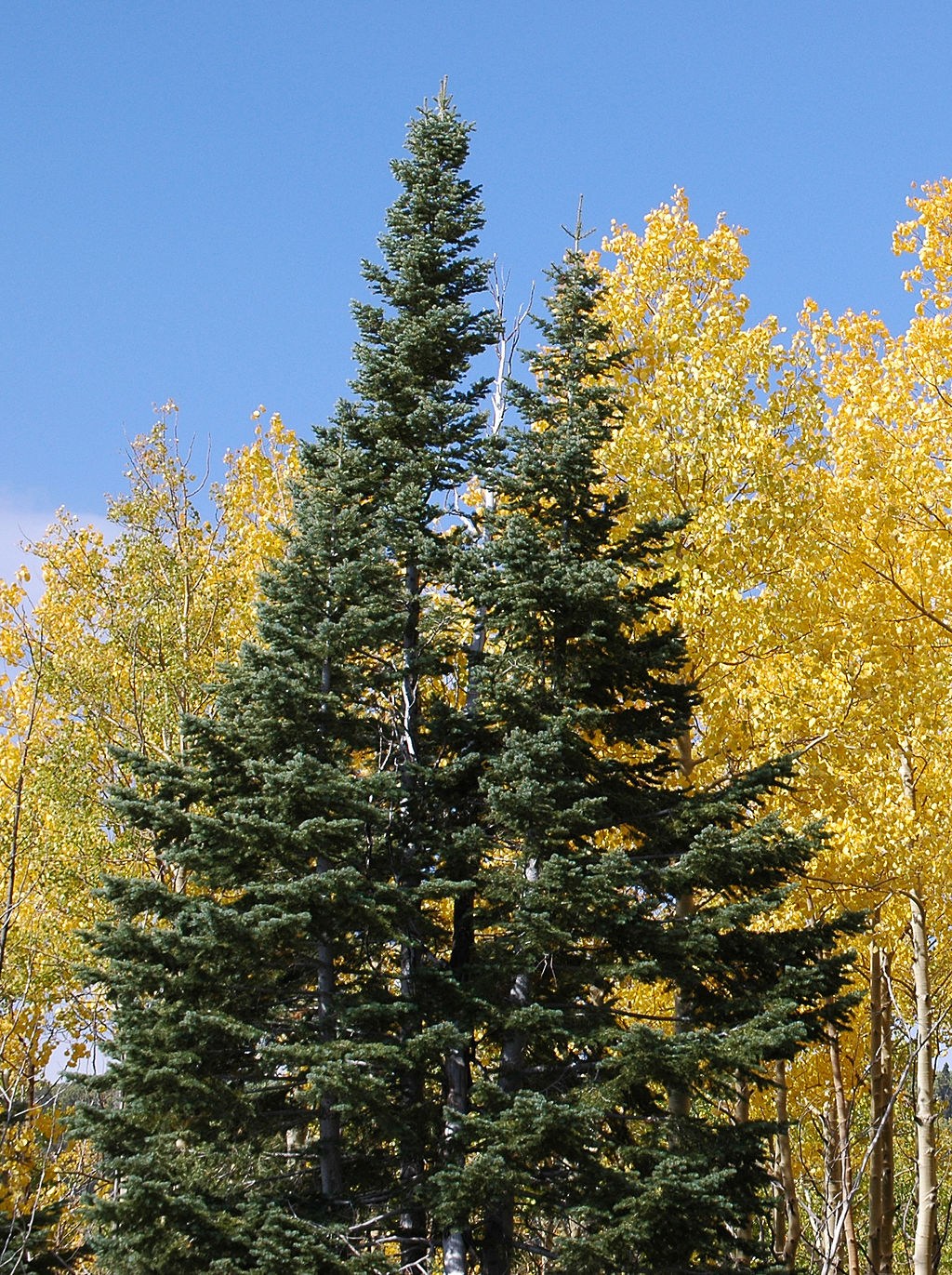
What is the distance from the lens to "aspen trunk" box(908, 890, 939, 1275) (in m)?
10.8

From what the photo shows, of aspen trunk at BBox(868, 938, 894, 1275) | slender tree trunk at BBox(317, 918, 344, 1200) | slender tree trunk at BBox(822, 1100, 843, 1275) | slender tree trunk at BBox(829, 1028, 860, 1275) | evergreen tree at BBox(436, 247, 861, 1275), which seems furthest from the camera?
aspen trunk at BBox(868, 938, 894, 1275)

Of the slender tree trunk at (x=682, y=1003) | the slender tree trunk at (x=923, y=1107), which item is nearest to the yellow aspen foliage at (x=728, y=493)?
the slender tree trunk at (x=682, y=1003)

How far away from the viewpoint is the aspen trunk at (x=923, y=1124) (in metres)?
10.8

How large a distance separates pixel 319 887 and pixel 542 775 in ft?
6.81

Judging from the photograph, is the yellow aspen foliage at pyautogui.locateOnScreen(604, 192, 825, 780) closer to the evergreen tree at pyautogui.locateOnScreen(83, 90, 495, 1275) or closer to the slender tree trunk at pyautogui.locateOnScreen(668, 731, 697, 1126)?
the slender tree trunk at pyautogui.locateOnScreen(668, 731, 697, 1126)

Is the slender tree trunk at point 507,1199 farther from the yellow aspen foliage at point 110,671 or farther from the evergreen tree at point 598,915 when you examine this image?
the yellow aspen foliage at point 110,671

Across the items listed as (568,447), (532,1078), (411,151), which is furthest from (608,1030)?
(411,151)

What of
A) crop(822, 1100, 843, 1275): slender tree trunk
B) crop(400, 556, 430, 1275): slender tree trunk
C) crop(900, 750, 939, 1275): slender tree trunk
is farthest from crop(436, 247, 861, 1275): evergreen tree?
crop(900, 750, 939, 1275): slender tree trunk

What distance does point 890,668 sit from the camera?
11695 mm

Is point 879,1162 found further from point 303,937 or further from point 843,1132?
point 303,937

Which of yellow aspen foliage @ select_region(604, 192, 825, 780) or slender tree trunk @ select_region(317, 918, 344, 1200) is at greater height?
yellow aspen foliage @ select_region(604, 192, 825, 780)

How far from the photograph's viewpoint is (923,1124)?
11.0 metres

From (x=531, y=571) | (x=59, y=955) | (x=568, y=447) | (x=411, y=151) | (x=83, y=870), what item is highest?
(x=411, y=151)

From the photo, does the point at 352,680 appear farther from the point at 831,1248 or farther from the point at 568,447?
the point at 831,1248
